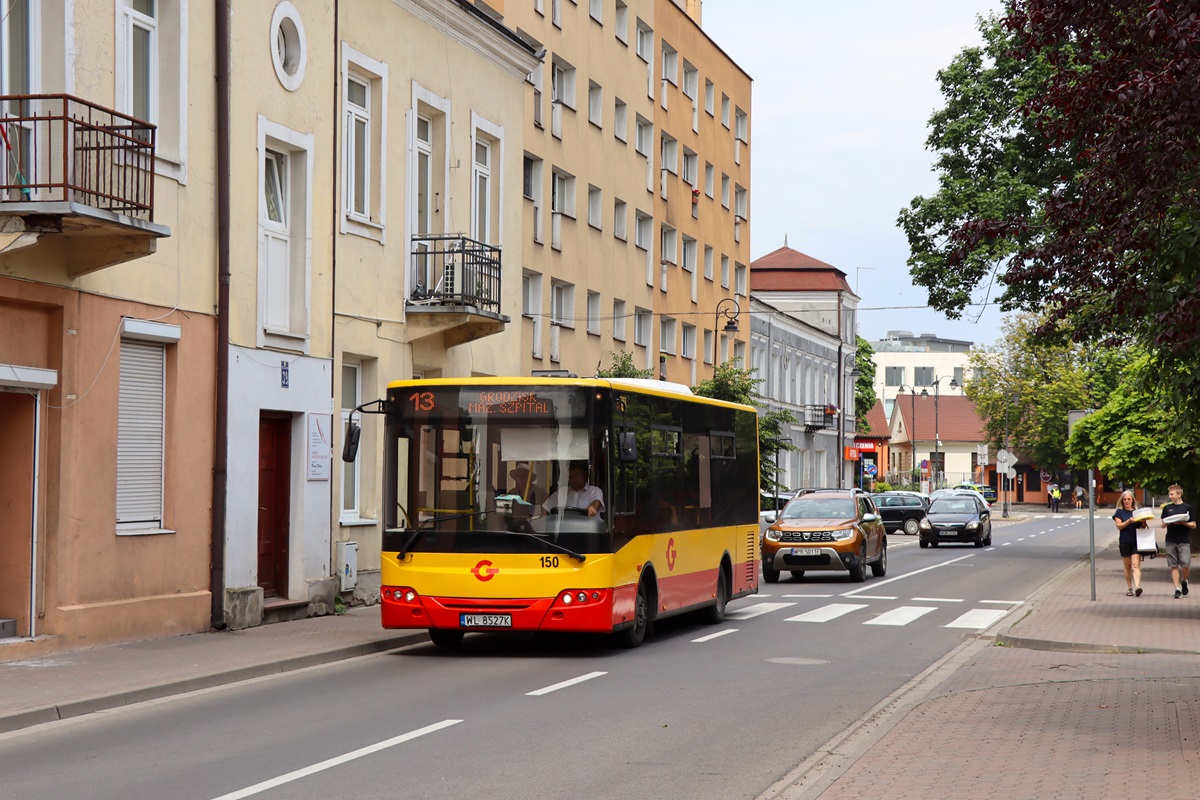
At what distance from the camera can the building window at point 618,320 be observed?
139ft

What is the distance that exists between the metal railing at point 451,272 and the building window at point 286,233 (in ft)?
10.8

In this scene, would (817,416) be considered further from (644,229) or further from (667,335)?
(644,229)

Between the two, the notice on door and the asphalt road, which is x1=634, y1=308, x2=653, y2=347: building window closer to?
the notice on door

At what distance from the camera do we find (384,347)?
74.3ft

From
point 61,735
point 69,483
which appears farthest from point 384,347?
point 61,735

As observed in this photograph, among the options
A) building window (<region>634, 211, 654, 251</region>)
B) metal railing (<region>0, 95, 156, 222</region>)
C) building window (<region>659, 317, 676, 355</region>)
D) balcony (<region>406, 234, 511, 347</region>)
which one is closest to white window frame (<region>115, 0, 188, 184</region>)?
metal railing (<region>0, 95, 156, 222</region>)

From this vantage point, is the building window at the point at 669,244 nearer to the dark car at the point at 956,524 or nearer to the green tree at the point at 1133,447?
the dark car at the point at 956,524

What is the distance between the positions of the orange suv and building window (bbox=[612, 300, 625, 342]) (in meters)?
13.3

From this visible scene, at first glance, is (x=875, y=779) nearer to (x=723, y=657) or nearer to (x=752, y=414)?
(x=723, y=657)

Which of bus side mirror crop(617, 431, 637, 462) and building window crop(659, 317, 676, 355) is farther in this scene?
building window crop(659, 317, 676, 355)

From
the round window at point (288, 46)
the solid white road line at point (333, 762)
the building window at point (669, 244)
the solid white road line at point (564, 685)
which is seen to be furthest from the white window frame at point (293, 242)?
the building window at point (669, 244)

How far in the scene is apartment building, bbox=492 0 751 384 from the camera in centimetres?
3669

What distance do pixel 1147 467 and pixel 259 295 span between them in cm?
1825

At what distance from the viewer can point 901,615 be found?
851 inches
